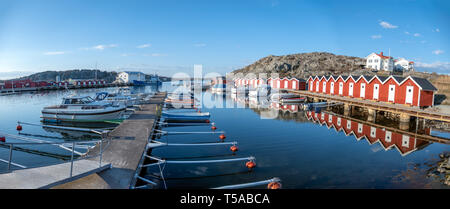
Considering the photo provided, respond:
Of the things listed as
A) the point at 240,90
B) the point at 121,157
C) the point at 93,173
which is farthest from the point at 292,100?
the point at 93,173

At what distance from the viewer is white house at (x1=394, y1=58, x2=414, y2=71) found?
8194cm

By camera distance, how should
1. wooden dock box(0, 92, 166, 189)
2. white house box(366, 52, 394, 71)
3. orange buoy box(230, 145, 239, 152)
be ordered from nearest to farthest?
wooden dock box(0, 92, 166, 189)
orange buoy box(230, 145, 239, 152)
white house box(366, 52, 394, 71)

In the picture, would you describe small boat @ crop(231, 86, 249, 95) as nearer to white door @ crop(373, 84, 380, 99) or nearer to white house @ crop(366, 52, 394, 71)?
white door @ crop(373, 84, 380, 99)

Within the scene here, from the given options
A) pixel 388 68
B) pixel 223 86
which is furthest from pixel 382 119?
pixel 388 68

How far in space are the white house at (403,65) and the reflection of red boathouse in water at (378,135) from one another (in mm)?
69852

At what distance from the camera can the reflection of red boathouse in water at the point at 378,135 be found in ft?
61.3

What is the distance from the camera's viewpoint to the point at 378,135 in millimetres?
21812

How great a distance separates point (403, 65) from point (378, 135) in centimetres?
7768

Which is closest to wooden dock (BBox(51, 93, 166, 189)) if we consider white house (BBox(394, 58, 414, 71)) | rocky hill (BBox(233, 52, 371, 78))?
rocky hill (BBox(233, 52, 371, 78))

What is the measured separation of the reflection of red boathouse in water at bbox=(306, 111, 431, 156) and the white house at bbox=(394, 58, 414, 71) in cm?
6985

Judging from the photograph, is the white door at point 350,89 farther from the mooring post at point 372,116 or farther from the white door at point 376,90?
the mooring post at point 372,116

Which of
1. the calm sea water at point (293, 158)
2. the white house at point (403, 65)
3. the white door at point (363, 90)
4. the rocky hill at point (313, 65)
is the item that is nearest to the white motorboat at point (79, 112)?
the calm sea water at point (293, 158)
